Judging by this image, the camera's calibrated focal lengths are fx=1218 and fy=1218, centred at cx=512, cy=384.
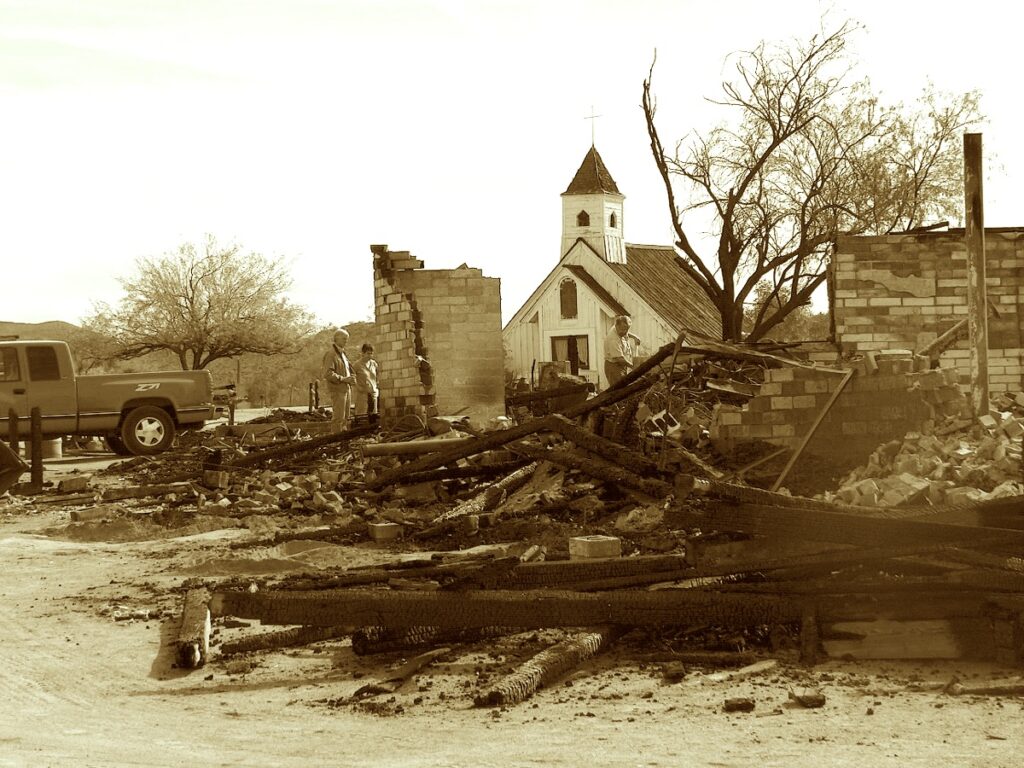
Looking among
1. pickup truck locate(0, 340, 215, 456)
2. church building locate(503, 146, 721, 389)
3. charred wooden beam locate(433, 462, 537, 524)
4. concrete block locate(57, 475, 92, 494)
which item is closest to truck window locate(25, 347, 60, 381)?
pickup truck locate(0, 340, 215, 456)

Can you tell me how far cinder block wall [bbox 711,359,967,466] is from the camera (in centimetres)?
1008

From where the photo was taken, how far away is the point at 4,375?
59.5 ft

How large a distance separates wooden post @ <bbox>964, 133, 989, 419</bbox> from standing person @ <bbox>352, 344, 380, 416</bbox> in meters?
9.62

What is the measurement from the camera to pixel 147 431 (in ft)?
63.2

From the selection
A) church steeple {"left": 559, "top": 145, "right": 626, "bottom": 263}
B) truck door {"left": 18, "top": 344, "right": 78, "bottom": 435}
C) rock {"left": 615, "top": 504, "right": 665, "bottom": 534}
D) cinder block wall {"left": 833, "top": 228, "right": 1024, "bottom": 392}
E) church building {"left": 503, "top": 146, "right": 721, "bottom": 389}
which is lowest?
rock {"left": 615, "top": 504, "right": 665, "bottom": 534}

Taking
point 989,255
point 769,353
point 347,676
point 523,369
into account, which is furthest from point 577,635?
point 523,369

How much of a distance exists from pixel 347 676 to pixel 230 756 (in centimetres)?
125

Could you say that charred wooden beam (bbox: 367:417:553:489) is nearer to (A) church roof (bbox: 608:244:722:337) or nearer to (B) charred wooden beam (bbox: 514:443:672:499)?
(B) charred wooden beam (bbox: 514:443:672:499)

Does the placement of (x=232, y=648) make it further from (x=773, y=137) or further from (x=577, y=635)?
(x=773, y=137)

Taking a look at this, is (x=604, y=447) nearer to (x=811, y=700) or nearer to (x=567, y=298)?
(x=811, y=700)

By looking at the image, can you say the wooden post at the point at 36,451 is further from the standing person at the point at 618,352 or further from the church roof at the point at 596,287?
the church roof at the point at 596,287

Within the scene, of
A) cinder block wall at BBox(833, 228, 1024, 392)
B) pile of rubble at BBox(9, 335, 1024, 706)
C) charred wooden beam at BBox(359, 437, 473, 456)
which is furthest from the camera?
cinder block wall at BBox(833, 228, 1024, 392)

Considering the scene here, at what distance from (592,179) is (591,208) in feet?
5.75

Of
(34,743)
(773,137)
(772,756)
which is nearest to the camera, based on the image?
(772,756)
